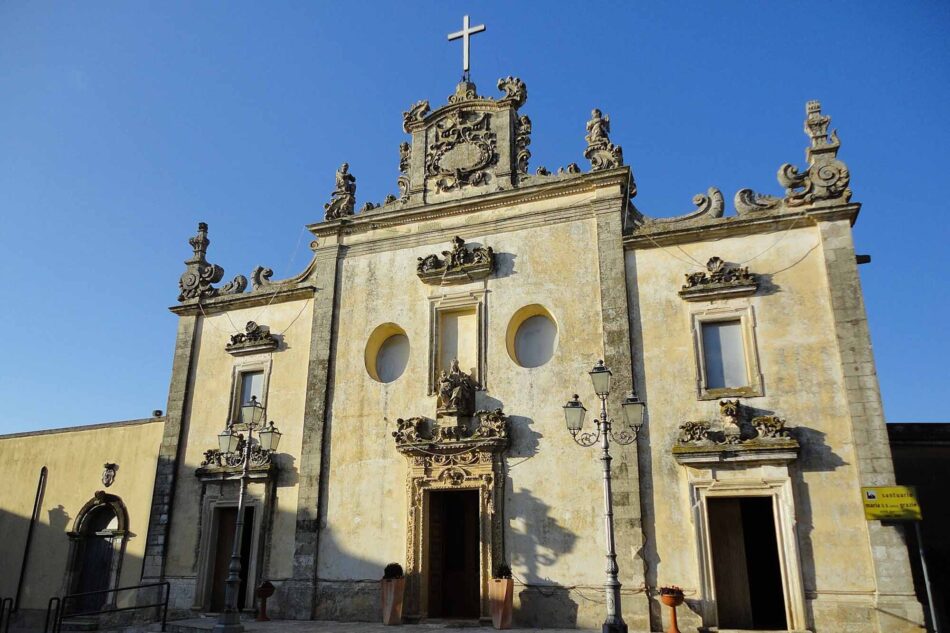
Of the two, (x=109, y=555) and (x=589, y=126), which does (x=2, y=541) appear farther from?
(x=589, y=126)

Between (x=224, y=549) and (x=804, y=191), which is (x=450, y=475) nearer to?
(x=224, y=549)

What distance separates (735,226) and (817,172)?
1.88 meters

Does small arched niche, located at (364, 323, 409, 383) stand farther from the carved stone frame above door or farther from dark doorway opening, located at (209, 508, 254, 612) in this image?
dark doorway opening, located at (209, 508, 254, 612)

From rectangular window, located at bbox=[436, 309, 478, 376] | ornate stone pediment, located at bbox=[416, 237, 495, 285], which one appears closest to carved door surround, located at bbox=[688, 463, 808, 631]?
rectangular window, located at bbox=[436, 309, 478, 376]

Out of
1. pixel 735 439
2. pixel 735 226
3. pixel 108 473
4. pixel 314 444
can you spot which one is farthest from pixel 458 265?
pixel 108 473

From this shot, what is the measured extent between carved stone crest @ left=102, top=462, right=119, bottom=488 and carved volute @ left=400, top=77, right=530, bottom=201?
34.5 ft

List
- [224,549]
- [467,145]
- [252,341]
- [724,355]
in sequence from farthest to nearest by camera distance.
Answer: [252,341]
[467,145]
[224,549]
[724,355]

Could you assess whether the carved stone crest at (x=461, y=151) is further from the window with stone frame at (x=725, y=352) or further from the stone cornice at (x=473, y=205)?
the window with stone frame at (x=725, y=352)

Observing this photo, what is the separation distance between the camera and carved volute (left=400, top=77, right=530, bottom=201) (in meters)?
17.6

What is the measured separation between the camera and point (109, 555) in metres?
18.7

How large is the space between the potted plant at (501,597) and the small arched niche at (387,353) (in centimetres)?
525

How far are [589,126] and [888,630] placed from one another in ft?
37.5

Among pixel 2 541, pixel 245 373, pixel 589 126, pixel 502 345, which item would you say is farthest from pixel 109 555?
pixel 589 126

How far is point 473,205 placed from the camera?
1733 centimetres
